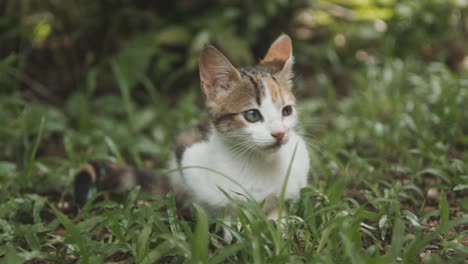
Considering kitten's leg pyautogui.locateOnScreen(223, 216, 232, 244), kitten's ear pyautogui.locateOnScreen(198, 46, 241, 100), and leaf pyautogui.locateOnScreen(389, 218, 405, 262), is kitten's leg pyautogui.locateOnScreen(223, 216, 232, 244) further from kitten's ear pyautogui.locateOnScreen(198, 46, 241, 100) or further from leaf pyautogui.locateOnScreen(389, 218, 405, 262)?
leaf pyautogui.locateOnScreen(389, 218, 405, 262)

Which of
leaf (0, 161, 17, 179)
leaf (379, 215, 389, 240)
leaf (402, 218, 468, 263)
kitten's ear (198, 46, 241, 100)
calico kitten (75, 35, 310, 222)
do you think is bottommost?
leaf (379, 215, 389, 240)

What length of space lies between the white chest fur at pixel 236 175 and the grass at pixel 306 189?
5.3 inches

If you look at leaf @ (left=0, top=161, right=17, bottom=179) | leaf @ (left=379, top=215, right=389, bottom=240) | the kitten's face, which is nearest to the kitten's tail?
leaf @ (left=0, top=161, right=17, bottom=179)

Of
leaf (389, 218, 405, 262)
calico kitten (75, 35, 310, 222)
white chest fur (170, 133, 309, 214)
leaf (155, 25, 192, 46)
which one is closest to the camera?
leaf (389, 218, 405, 262)

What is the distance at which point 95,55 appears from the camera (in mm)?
5801

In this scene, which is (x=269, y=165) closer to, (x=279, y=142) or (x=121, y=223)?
(x=279, y=142)

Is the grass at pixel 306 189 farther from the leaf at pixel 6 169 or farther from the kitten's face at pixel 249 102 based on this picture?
the kitten's face at pixel 249 102

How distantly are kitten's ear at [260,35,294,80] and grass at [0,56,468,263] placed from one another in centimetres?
38

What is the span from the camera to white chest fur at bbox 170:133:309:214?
2963mm

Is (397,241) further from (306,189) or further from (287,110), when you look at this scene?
(287,110)

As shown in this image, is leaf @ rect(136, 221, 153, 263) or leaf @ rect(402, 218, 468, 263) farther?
leaf @ rect(136, 221, 153, 263)

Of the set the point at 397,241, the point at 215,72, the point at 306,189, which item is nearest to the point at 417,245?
the point at 397,241

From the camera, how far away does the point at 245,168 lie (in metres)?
2.99

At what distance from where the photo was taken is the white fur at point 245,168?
9.29ft
